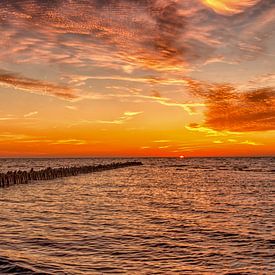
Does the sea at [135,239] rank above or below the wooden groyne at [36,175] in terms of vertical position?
below

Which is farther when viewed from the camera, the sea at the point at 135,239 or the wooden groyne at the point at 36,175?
the wooden groyne at the point at 36,175

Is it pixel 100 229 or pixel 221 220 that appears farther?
pixel 221 220

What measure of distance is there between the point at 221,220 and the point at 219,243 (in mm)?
6298

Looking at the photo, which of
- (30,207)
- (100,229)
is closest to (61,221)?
(100,229)

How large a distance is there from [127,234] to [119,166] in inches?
3924

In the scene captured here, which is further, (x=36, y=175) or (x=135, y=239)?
(x=36, y=175)

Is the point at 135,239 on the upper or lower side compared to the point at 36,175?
lower

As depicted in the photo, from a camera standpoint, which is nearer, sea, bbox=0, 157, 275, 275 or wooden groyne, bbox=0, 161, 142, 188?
sea, bbox=0, 157, 275, 275

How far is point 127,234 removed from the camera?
18.2 meters

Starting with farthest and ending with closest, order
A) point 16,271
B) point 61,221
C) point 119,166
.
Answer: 1. point 119,166
2. point 61,221
3. point 16,271

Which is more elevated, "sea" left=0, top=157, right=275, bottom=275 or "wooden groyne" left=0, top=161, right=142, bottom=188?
"wooden groyne" left=0, top=161, right=142, bottom=188

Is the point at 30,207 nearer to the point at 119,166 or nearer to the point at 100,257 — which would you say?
the point at 100,257

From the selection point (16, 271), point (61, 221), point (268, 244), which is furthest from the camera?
point (61, 221)

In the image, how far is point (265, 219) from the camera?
904 inches
